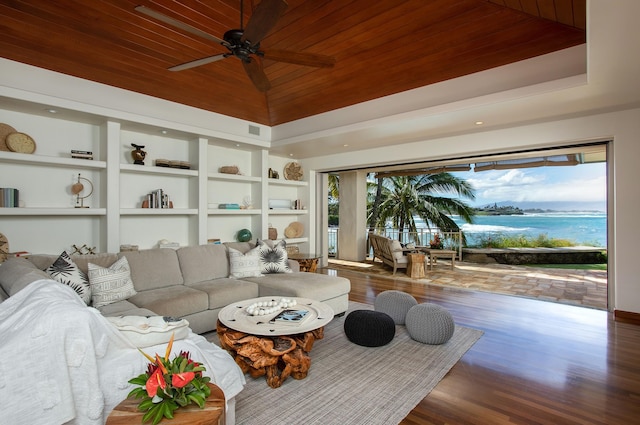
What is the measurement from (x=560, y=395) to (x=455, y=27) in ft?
11.6

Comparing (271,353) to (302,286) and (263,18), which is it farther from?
(263,18)

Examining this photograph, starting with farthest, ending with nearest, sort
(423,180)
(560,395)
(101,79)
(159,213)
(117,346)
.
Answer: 1. (423,180)
2. (159,213)
3. (101,79)
4. (560,395)
5. (117,346)

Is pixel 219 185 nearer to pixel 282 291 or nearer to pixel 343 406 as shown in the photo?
pixel 282 291

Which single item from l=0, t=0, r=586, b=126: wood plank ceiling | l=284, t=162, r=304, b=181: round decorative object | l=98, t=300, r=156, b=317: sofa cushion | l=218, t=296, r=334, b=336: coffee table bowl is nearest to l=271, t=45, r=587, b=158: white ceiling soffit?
l=0, t=0, r=586, b=126: wood plank ceiling

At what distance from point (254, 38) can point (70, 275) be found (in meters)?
2.67

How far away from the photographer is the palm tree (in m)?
10.2

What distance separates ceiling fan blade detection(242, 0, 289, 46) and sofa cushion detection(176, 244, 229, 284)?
8.69 ft

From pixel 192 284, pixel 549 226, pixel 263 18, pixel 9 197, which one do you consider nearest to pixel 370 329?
pixel 192 284

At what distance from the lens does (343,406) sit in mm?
2221

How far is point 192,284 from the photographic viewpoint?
3896mm

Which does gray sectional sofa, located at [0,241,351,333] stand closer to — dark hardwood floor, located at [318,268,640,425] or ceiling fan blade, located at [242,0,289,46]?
dark hardwood floor, located at [318,268,640,425]

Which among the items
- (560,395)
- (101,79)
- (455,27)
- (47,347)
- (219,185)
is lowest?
(560,395)

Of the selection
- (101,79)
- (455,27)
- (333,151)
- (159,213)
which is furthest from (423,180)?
(101,79)

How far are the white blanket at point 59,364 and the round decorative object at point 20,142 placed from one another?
3136 millimetres
